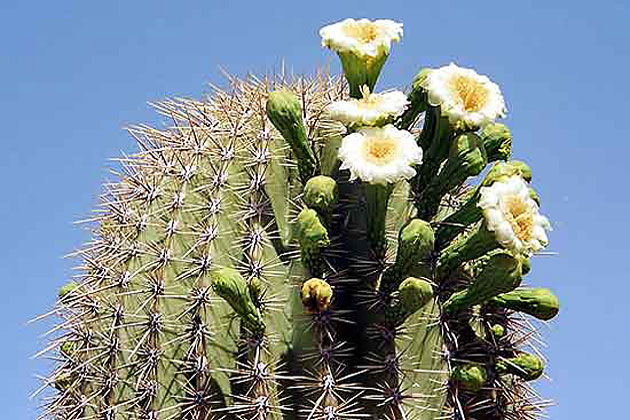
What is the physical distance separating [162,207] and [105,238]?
0.46 meters

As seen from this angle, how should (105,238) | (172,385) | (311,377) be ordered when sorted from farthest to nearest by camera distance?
(105,238), (172,385), (311,377)

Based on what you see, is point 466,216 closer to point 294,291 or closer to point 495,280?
point 495,280

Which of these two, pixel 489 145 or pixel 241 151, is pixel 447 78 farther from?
pixel 241 151

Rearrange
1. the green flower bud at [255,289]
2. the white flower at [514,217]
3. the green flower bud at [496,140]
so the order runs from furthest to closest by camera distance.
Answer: the green flower bud at [496,140] → the green flower bud at [255,289] → the white flower at [514,217]

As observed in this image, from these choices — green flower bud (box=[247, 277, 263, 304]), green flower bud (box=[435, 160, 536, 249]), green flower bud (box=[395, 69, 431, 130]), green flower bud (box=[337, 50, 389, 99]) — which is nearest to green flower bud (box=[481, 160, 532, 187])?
green flower bud (box=[435, 160, 536, 249])

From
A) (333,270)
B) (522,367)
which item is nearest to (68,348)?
(333,270)

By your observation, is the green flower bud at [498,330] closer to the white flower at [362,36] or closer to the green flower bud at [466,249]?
the green flower bud at [466,249]

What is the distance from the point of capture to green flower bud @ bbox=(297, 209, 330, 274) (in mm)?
3555

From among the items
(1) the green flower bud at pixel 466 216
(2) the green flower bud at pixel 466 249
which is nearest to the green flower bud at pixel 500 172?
(1) the green flower bud at pixel 466 216

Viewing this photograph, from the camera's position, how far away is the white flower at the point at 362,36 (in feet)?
12.6

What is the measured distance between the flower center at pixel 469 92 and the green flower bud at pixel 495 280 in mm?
584

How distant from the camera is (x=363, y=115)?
368cm

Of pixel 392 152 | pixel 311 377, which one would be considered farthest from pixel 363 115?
pixel 311 377

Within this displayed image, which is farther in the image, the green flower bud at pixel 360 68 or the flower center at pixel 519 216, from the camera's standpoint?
the green flower bud at pixel 360 68
